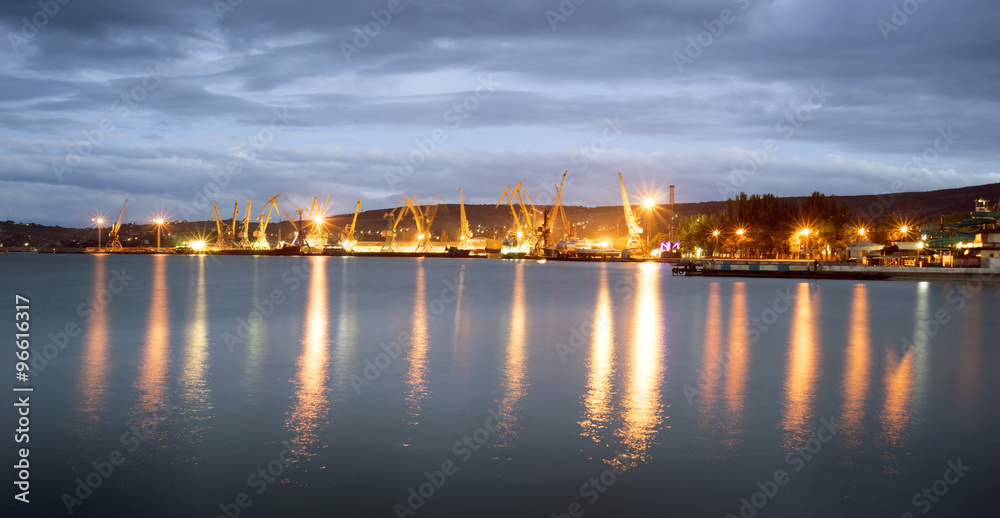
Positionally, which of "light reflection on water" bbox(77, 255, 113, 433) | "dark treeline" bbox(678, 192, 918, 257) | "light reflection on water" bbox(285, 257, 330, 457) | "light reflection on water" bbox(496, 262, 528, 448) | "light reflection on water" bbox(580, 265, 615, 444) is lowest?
"light reflection on water" bbox(77, 255, 113, 433)

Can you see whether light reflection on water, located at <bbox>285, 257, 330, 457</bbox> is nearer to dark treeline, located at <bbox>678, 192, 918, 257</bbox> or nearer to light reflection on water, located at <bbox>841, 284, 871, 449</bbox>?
light reflection on water, located at <bbox>841, 284, 871, 449</bbox>

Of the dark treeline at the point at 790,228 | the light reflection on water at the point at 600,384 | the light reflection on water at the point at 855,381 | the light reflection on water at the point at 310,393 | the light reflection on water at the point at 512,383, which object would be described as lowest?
the light reflection on water at the point at 310,393

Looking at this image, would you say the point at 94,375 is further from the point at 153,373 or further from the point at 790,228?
the point at 790,228

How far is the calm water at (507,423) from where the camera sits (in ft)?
34.3

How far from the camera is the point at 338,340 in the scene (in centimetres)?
2802

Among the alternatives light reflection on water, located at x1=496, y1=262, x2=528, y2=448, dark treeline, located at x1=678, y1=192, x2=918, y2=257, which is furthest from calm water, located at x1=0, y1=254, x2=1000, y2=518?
dark treeline, located at x1=678, y1=192, x2=918, y2=257

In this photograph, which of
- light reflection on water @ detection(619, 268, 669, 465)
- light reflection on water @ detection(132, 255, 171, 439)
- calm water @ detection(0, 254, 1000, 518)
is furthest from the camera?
light reflection on water @ detection(132, 255, 171, 439)

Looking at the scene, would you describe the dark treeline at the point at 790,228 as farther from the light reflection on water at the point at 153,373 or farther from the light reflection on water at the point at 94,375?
the light reflection on water at the point at 94,375

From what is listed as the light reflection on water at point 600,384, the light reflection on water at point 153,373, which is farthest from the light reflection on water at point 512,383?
the light reflection on water at point 153,373

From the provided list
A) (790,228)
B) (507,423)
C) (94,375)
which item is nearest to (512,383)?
(507,423)

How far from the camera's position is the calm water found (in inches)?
412

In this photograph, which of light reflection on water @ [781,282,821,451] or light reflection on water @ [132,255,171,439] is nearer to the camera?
light reflection on water @ [781,282,821,451]

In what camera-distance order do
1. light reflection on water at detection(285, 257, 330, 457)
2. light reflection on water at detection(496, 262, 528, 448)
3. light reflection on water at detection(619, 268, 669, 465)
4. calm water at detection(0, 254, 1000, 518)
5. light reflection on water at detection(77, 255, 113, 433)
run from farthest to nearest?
light reflection on water at detection(77, 255, 113, 433) < light reflection on water at detection(496, 262, 528, 448) < light reflection on water at detection(285, 257, 330, 457) < light reflection on water at detection(619, 268, 669, 465) < calm water at detection(0, 254, 1000, 518)

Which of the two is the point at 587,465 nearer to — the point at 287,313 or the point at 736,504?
the point at 736,504
